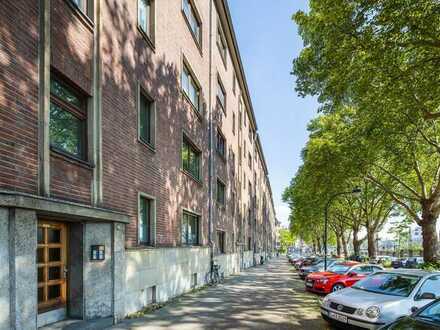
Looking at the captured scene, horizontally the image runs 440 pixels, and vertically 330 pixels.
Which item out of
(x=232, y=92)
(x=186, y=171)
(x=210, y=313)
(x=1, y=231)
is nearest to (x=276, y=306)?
(x=210, y=313)

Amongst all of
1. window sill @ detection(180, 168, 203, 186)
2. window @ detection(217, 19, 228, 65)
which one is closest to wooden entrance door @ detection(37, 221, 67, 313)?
window sill @ detection(180, 168, 203, 186)

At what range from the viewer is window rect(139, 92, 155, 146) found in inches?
456

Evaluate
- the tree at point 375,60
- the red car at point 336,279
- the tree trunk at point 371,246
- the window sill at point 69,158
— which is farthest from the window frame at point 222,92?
the tree trunk at point 371,246

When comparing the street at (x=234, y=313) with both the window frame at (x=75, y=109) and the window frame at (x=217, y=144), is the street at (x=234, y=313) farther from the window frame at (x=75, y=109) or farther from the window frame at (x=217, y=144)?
the window frame at (x=217, y=144)

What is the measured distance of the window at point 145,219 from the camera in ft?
36.3

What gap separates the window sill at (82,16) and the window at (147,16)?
3627 mm

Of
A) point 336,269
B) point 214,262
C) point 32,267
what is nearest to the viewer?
point 32,267

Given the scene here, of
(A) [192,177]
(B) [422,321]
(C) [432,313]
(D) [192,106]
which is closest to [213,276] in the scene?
(A) [192,177]

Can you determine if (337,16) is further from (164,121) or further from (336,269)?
(336,269)

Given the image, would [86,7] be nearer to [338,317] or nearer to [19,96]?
[19,96]

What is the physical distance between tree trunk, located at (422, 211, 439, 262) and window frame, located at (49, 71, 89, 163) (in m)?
19.0

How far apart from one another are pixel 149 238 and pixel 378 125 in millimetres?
9774

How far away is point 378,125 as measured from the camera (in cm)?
1520

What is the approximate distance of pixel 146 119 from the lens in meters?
12.0
